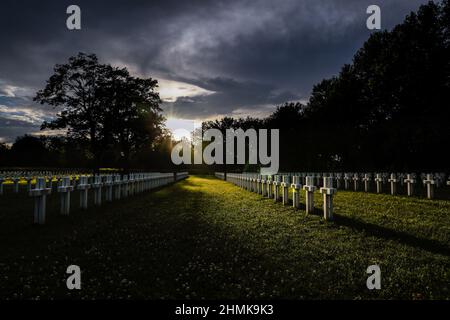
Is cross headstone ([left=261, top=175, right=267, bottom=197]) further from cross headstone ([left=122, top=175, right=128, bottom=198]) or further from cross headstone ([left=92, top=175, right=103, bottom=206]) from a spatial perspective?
cross headstone ([left=92, top=175, right=103, bottom=206])

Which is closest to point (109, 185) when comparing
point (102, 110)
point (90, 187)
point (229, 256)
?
point (90, 187)

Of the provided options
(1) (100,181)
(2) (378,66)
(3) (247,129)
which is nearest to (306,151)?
(3) (247,129)

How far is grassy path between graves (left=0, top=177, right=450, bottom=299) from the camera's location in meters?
3.79

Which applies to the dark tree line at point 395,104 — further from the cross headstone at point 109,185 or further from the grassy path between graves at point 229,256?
the cross headstone at point 109,185

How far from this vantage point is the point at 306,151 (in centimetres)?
5088

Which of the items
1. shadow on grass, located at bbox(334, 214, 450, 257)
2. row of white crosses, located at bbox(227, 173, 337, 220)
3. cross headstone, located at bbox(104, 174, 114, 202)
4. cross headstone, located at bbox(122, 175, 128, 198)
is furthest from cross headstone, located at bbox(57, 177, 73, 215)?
shadow on grass, located at bbox(334, 214, 450, 257)

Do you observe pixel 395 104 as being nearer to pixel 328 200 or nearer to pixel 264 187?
pixel 264 187

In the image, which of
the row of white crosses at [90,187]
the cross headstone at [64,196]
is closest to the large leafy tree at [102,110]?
the row of white crosses at [90,187]

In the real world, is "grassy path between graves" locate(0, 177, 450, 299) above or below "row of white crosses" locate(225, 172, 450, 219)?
below

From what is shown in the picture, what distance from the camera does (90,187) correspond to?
1179cm

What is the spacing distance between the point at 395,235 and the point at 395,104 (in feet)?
109

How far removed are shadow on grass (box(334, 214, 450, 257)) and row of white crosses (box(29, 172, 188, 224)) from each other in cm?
826

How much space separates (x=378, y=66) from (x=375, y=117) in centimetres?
1057
